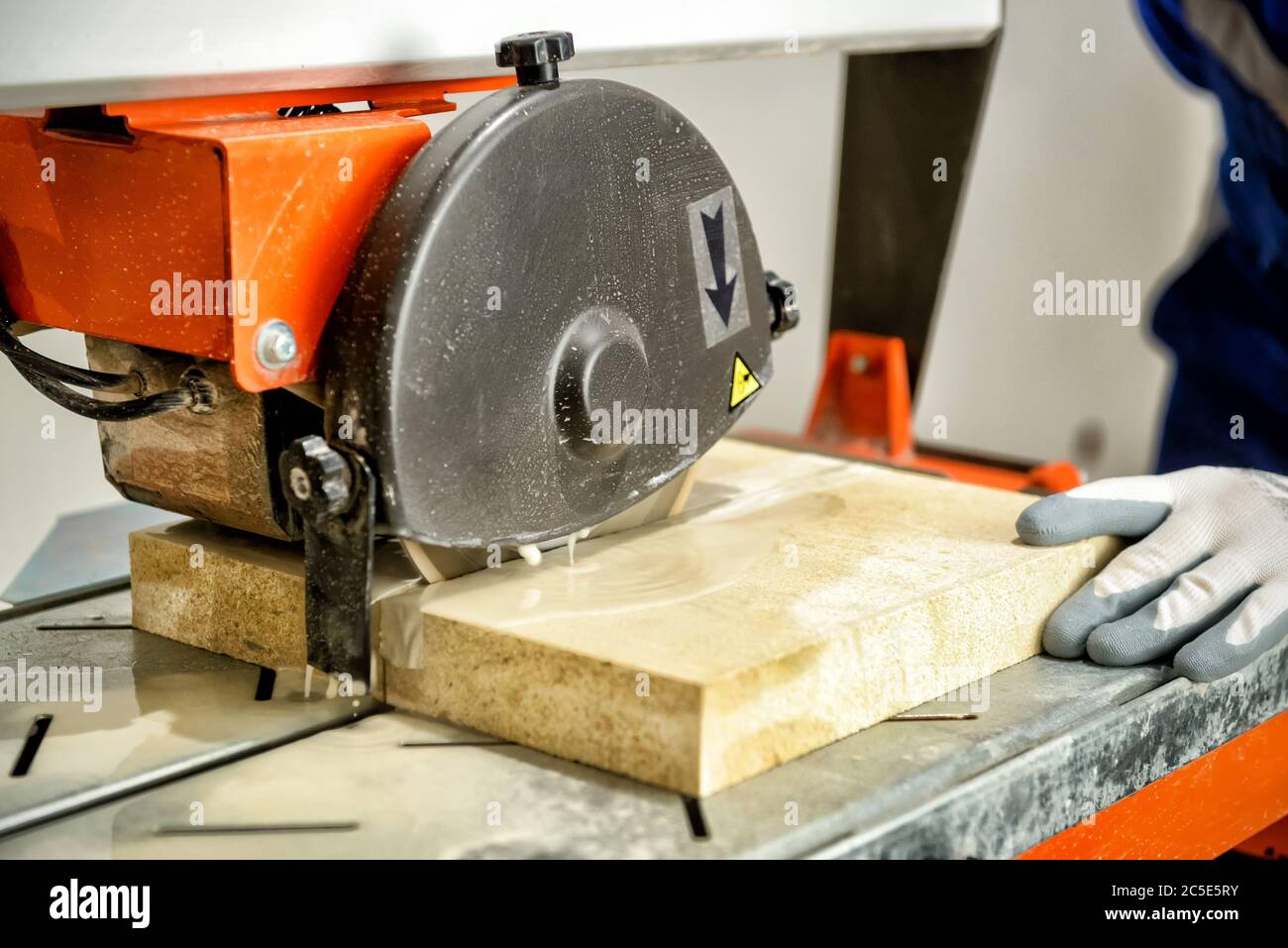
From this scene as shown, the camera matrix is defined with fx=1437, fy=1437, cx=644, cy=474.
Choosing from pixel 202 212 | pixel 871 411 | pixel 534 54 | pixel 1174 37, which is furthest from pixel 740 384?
pixel 1174 37

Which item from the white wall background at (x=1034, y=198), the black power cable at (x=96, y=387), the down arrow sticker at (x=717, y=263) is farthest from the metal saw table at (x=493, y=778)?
the white wall background at (x=1034, y=198)

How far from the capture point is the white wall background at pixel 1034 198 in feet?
8.61

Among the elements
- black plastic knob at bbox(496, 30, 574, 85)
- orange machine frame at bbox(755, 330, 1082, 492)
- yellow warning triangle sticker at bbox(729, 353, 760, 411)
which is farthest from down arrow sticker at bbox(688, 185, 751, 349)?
orange machine frame at bbox(755, 330, 1082, 492)

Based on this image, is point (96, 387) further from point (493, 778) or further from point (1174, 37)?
point (1174, 37)

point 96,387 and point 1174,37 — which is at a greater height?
point 1174,37

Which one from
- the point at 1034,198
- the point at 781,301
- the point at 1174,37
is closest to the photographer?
the point at 781,301

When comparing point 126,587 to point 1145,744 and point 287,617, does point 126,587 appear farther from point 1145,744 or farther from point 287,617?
point 1145,744

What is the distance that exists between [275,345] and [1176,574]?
781 mm

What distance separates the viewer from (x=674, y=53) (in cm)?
126

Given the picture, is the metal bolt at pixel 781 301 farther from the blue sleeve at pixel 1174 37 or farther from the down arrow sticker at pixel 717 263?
the blue sleeve at pixel 1174 37

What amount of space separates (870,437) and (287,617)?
1124 millimetres

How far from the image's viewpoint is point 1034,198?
110 inches
